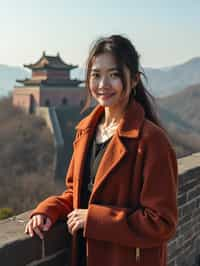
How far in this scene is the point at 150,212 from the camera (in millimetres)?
1191

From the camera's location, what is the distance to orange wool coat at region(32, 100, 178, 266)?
120 cm

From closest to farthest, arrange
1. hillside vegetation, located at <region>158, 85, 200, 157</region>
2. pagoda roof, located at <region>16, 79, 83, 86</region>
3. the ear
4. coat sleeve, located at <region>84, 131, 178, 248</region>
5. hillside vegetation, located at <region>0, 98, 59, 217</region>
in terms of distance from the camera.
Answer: coat sleeve, located at <region>84, 131, 178, 248</region> → the ear → hillside vegetation, located at <region>0, 98, 59, 217</region> → pagoda roof, located at <region>16, 79, 83, 86</region> → hillside vegetation, located at <region>158, 85, 200, 157</region>

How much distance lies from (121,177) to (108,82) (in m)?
0.28

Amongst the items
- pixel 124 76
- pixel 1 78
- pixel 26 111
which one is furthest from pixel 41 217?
pixel 1 78

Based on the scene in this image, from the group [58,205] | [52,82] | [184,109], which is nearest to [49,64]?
[52,82]

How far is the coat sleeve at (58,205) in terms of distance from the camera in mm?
1387

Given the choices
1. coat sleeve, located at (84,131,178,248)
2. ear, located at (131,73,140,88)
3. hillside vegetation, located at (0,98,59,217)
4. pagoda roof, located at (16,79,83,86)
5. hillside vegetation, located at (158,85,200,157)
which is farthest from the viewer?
hillside vegetation, located at (158,85,200,157)

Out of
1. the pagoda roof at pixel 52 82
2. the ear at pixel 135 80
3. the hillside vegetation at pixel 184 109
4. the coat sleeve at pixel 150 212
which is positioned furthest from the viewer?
the hillside vegetation at pixel 184 109

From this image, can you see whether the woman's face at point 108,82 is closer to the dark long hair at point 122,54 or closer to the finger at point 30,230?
the dark long hair at point 122,54

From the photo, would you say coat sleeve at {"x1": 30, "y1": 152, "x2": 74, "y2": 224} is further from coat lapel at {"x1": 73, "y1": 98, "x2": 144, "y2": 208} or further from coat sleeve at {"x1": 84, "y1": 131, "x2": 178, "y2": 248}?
coat sleeve at {"x1": 84, "y1": 131, "x2": 178, "y2": 248}

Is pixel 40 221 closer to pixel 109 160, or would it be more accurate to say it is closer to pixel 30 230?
pixel 30 230

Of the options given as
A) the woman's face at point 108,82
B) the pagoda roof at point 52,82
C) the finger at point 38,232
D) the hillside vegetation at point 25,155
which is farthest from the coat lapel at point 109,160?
the pagoda roof at point 52,82

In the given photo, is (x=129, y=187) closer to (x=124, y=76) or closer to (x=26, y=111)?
(x=124, y=76)

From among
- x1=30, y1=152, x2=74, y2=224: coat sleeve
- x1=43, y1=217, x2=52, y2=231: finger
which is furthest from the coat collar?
x1=43, y1=217, x2=52, y2=231: finger
